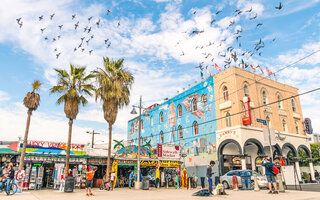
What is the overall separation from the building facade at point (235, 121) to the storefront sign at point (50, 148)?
15.2 m

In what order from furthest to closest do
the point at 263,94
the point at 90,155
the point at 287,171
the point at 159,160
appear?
the point at 263,94, the point at 159,160, the point at 90,155, the point at 287,171

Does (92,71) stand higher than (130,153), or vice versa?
(92,71)

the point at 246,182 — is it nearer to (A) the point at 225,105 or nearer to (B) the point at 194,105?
(A) the point at 225,105

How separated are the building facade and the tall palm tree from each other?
11.1m

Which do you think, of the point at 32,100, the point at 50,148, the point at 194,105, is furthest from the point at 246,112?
the point at 32,100

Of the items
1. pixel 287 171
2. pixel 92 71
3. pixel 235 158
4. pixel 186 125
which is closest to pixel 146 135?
pixel 186 125

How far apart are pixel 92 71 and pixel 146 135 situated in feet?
82.6

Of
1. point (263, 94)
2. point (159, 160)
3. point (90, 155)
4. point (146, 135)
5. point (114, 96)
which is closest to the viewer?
point (114, 96)

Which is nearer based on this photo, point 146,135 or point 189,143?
point 189,143

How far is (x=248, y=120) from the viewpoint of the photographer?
26703mm

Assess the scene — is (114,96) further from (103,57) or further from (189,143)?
(189,143)

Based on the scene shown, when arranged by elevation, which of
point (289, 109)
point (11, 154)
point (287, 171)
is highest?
point (289, 109)

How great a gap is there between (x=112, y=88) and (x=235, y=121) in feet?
49.7

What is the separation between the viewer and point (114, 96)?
67.4 ft
